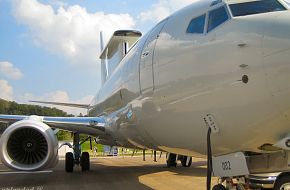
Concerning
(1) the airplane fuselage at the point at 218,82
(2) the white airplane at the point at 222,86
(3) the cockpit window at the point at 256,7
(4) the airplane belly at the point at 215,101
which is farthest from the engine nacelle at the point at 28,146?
(3) the cockpit window at the point at 256,7

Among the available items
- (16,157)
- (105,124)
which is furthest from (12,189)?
(105,124)

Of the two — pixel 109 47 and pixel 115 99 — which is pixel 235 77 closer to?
pixel 115 99

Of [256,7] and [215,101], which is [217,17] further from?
[215,101]

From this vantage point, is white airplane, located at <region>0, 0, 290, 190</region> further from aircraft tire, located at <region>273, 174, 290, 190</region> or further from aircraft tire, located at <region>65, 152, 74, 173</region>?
aircraft tire, located at <region>65, 152, 74, 173</region>

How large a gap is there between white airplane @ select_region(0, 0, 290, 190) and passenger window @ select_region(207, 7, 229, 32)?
0.05 feet

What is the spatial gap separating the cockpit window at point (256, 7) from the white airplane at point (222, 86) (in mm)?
12

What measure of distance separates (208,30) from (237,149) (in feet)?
4.88

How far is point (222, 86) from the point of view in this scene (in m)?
4.43

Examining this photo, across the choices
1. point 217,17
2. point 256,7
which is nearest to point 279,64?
point 256,7

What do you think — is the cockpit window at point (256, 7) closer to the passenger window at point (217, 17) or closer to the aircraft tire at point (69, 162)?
the passenger window at point (217, 17)

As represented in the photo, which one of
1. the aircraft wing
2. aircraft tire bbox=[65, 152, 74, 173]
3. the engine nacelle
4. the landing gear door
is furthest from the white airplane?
aircraft tire bbox=[65, 152, 74, 173]

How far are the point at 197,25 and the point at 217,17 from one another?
37 cm

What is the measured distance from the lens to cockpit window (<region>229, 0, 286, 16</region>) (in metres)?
4.51

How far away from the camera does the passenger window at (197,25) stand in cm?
508
